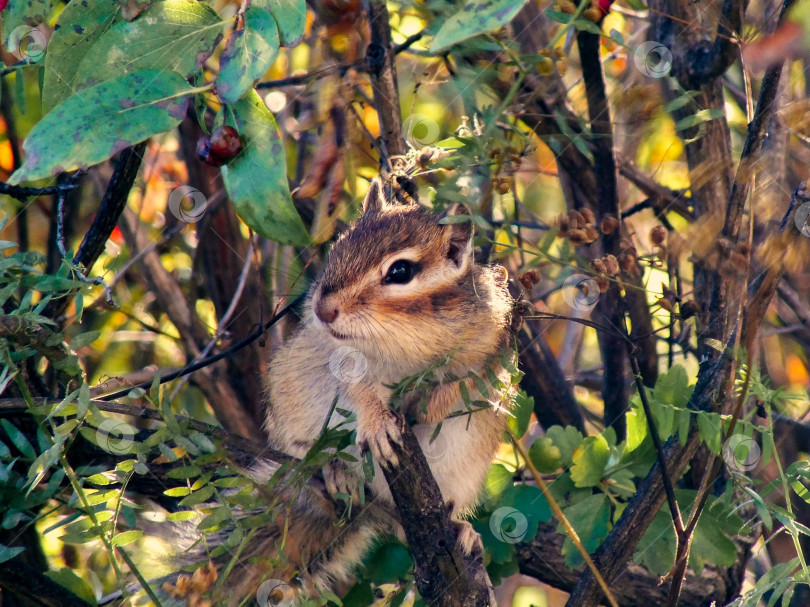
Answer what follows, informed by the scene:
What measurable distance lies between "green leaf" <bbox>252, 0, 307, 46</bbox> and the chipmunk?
0.58 m

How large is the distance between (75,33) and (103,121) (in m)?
0.38

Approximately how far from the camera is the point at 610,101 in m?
2.63

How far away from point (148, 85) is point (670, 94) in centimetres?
191

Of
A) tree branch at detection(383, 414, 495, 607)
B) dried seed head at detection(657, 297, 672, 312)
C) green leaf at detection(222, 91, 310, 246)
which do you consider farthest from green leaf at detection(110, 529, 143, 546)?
dried seed head at detection(657, 297, 672, 312)

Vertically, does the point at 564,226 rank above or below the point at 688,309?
above

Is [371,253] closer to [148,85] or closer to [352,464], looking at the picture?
[352,464]

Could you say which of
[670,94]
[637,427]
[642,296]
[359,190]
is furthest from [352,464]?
[670,94]

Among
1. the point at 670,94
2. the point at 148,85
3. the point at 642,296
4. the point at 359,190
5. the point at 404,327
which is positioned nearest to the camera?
the point at 148,85
